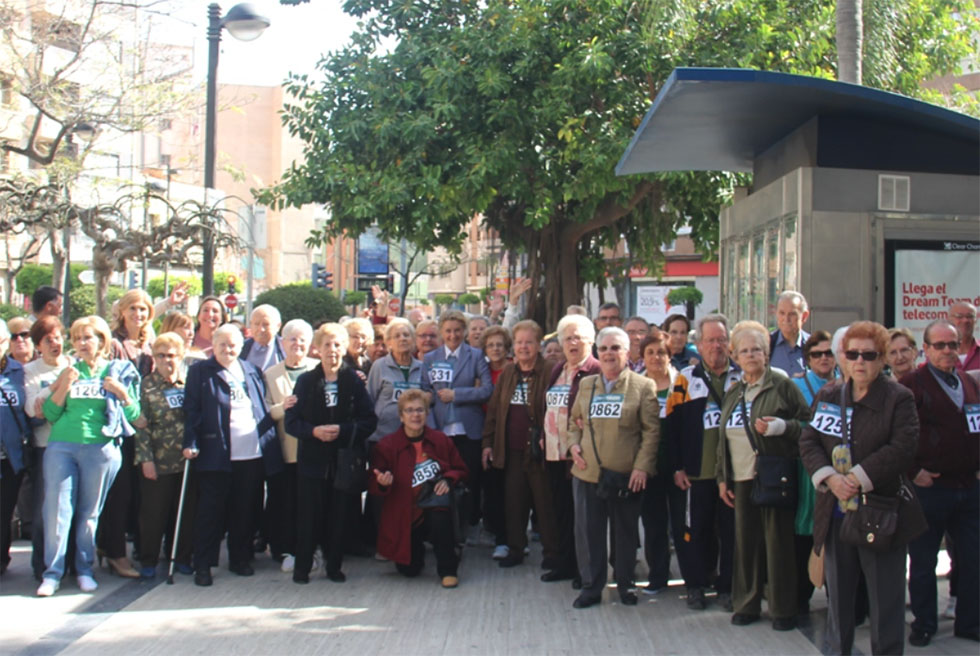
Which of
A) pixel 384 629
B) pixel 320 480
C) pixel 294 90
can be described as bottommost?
pixel 384 629

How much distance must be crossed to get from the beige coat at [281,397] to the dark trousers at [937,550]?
4587 millimetres

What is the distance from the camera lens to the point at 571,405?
7164 millimetres

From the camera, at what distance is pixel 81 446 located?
23.5 ft

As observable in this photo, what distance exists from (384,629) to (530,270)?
1264 centimetres

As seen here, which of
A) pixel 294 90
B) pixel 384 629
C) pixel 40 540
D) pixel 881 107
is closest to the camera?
pixel 384 629

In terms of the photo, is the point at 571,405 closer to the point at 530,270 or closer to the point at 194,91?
the point at 530,270

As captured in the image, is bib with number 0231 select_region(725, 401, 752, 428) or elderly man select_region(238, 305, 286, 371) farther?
elderly man select_region(238, 305, 286, 371)

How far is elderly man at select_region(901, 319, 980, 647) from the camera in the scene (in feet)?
19.3

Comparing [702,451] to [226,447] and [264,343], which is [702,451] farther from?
[264,343]

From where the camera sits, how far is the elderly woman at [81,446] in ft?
23.3

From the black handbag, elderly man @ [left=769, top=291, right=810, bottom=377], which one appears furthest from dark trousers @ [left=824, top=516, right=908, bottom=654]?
elderly man @ [left=769, top=291, right=810, bottom=377]

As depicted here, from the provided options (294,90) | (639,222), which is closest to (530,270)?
(639,222)

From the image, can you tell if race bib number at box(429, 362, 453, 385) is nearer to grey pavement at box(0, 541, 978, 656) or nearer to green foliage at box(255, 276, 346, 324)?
grey pavement at box(0, 541, 978, 656)

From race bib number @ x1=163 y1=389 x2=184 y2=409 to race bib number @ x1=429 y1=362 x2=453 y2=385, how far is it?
6.65 ft
